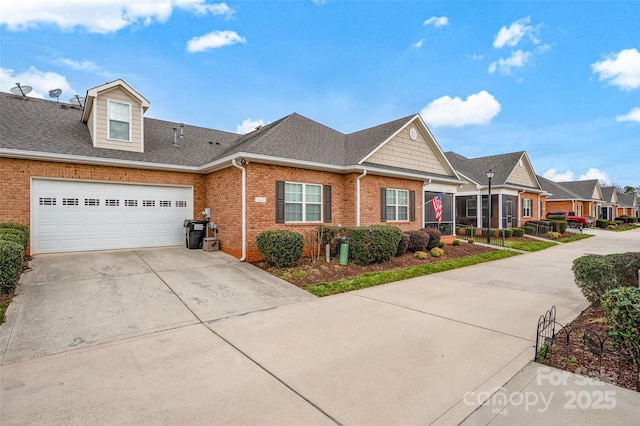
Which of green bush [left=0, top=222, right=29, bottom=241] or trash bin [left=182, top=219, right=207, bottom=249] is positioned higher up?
green bush [left=0, top=222, right=29, bottom=241]

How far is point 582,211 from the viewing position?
127 feet

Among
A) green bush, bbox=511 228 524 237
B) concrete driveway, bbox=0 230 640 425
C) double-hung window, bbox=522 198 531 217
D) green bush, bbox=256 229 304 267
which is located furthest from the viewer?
double-hung window, bbox=522 198 531 217

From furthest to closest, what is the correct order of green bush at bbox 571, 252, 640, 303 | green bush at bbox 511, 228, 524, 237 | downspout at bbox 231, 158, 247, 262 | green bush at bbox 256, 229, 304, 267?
green bush at bbox 511, 228, 524, 237
downspout at bbox 231, 158, 247, 262
green bush at bbox 256, 229, 304, 267
green bush at bbox 571, 252, 640, 303

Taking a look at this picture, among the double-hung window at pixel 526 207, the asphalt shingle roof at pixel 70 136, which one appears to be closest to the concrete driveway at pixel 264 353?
the asphalt shingle roof at pixel 70 136

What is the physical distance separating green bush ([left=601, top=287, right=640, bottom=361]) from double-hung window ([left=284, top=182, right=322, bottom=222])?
8833mm

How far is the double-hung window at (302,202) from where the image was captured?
443 inches

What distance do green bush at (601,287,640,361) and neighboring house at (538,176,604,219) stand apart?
36387 millimetres

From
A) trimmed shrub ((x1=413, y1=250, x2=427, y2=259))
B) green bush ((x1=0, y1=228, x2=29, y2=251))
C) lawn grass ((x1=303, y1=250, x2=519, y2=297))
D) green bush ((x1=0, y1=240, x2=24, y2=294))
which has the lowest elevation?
lawn grass ((x1=303, y1=250, x2=519, y2=297))

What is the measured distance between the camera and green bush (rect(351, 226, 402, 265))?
9953 mm

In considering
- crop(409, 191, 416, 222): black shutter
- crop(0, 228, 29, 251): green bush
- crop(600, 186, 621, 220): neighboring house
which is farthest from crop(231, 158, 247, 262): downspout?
crop(600, 186, 621, 220): neighboring house

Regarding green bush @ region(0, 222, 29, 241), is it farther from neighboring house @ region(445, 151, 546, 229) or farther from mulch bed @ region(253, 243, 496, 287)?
neighboring house @ region(445, 151, 546, 229)

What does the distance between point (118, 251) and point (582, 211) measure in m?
48.9

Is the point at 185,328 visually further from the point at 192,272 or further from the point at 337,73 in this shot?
the point at 337,73

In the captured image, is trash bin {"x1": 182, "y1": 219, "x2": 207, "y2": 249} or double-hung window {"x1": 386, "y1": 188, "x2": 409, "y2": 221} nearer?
trash bin {"x1": 182, "y1": 219, "x2": 207, "y2": 249}
